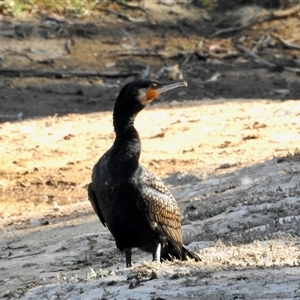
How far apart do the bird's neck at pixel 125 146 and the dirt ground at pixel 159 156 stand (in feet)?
2.12

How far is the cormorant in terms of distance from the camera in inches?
Answer: 255

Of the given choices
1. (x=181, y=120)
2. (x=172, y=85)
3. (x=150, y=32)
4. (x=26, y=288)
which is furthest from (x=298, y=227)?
(x=150, y=32)

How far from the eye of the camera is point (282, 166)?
995 cm

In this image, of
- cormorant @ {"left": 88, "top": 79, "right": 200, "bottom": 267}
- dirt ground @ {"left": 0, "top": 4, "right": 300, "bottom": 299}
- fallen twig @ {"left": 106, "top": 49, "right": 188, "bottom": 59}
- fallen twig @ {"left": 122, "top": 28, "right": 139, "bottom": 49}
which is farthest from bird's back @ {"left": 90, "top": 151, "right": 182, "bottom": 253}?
fallen twig @ {"left": 122, "top": 28, "right": 139, "bottom": 49}

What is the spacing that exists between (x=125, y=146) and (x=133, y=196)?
0.36 m

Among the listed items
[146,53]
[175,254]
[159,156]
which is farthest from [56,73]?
[175,254]

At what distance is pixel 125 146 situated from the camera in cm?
664

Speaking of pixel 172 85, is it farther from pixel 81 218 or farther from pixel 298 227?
pixel 81 218

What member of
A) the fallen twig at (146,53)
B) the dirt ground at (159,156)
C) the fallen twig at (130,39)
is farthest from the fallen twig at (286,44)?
the fallen twig at (130,39)

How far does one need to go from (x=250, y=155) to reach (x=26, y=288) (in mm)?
5143

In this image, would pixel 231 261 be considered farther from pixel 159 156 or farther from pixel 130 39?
pixel 130 39

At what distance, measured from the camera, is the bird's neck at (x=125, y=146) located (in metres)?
6.52

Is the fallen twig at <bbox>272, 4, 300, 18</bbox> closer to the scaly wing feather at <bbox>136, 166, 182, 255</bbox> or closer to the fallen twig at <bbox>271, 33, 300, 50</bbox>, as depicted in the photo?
the fallen twig at <bbox>271, 33, 300, 50</bbox>

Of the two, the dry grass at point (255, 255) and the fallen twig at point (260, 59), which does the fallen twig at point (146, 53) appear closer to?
the fallen twig at point (260, 59)
